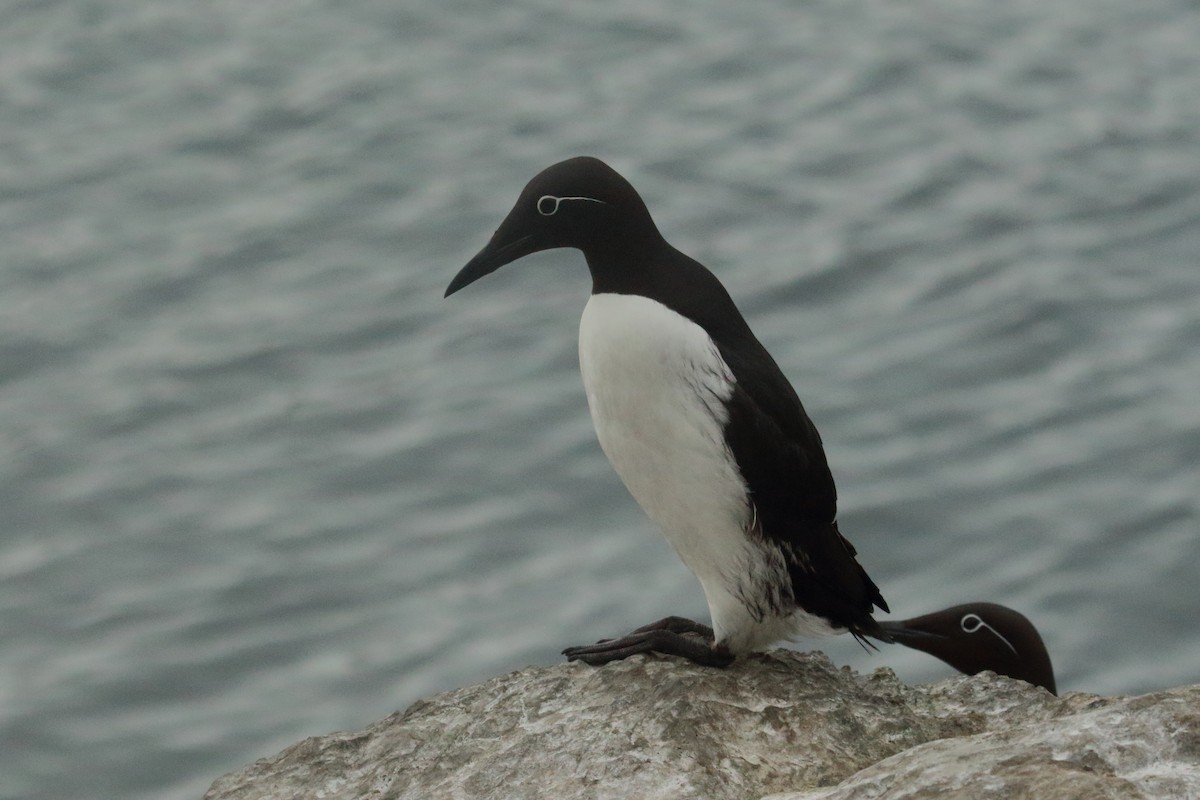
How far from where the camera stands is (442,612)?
407 inches

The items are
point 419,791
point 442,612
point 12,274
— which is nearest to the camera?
point 419,791

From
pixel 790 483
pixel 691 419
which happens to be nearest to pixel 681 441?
pixel 691 419

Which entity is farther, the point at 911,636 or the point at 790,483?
the point at 911,636

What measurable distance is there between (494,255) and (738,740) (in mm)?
1395

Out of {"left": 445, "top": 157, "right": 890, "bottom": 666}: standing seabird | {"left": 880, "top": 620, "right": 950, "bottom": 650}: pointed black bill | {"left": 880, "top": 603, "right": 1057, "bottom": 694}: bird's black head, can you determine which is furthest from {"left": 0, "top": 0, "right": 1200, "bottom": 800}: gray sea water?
{"left": 445, "top": 157, "right": 890, "bottom": 666}: standing seabird

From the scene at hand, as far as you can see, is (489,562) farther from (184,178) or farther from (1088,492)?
(184,178)

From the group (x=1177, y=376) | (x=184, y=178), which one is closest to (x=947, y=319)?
(x=1177, y=376)

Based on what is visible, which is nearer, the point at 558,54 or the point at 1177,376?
the point at 1177,376

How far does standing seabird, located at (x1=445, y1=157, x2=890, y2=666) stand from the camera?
193 inches

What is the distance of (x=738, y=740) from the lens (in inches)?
185

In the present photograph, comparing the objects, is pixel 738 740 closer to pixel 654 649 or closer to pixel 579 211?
pixel 654 649

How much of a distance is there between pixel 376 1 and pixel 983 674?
11399 millimetres

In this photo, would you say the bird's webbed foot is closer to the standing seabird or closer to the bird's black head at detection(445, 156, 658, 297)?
the standing seabird

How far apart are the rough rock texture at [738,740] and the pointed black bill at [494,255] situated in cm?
106
